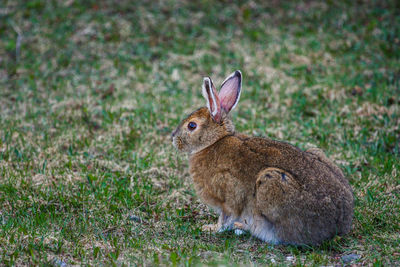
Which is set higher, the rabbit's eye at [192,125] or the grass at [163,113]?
the rabbit's eye at [192,125]

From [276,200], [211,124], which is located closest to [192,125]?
[211,124]

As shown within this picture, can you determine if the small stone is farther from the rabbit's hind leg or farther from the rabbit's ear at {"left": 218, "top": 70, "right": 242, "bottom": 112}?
the rabbit's ear at {"left": 218, "top": 70, "right": 242, "bottom": 112}

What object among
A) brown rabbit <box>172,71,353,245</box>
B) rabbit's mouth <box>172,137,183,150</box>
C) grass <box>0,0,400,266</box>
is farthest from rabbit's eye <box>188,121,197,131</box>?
grass <box>0,0,400,266</box>

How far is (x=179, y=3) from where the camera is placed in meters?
14.4

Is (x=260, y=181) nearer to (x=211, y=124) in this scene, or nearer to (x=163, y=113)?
(x=211, y=124)

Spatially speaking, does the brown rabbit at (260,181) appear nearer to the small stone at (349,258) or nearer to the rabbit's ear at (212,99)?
the rabbit's ear at (212,99)

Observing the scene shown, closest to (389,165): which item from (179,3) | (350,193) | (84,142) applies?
(350,193)

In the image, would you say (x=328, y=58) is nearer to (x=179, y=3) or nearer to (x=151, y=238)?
(x=179, y=3)

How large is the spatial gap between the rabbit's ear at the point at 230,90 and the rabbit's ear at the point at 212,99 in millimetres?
218

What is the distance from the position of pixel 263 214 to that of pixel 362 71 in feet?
22.2

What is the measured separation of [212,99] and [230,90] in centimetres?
40

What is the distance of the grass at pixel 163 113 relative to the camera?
18.7ft

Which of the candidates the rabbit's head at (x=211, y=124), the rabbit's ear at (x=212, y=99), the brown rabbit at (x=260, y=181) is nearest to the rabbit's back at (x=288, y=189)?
the brown rabbit at (x=260, y=181)

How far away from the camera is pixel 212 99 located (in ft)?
21.0
